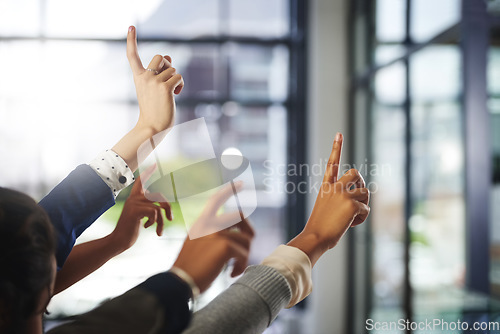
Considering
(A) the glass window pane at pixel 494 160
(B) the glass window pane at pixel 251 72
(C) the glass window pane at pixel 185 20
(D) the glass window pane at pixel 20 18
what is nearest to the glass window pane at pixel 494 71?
(A) the glass window pane at pixel 494 160

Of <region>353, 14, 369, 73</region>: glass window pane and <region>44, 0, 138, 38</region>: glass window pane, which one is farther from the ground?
<region>44, 0, 138, 38</region>: glass window pane

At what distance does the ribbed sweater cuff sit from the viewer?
0.25 metres

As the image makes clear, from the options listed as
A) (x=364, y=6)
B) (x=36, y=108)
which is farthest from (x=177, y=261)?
(x=36, y=108)

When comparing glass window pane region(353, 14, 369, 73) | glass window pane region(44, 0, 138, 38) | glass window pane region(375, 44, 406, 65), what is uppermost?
glass window pane region(44, 0, 138, 38)

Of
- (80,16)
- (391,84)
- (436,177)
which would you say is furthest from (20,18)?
(436,177)

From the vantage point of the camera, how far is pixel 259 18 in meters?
2.54

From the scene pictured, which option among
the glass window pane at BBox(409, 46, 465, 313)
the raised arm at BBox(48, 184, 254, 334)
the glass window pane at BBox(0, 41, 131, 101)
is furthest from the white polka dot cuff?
the glass window pane at BBox(0, 41, 131, 101)

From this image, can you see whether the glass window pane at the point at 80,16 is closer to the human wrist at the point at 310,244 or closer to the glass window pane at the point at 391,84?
the glass window pane at the point at 391,84

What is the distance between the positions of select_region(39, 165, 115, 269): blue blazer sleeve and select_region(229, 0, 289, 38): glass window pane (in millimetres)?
2334

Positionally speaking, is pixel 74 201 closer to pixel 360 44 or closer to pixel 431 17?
pixel 431 17

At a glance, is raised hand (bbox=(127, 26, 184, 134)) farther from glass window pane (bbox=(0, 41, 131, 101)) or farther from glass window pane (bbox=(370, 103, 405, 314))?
glass window pane (bbox=(0, 41, 131, 101))

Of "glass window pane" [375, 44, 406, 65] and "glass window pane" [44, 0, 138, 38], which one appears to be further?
"glass window pane" [44, 0, 138, 38]

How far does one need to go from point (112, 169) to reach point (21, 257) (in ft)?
0.31

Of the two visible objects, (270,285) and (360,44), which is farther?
(360,44)
